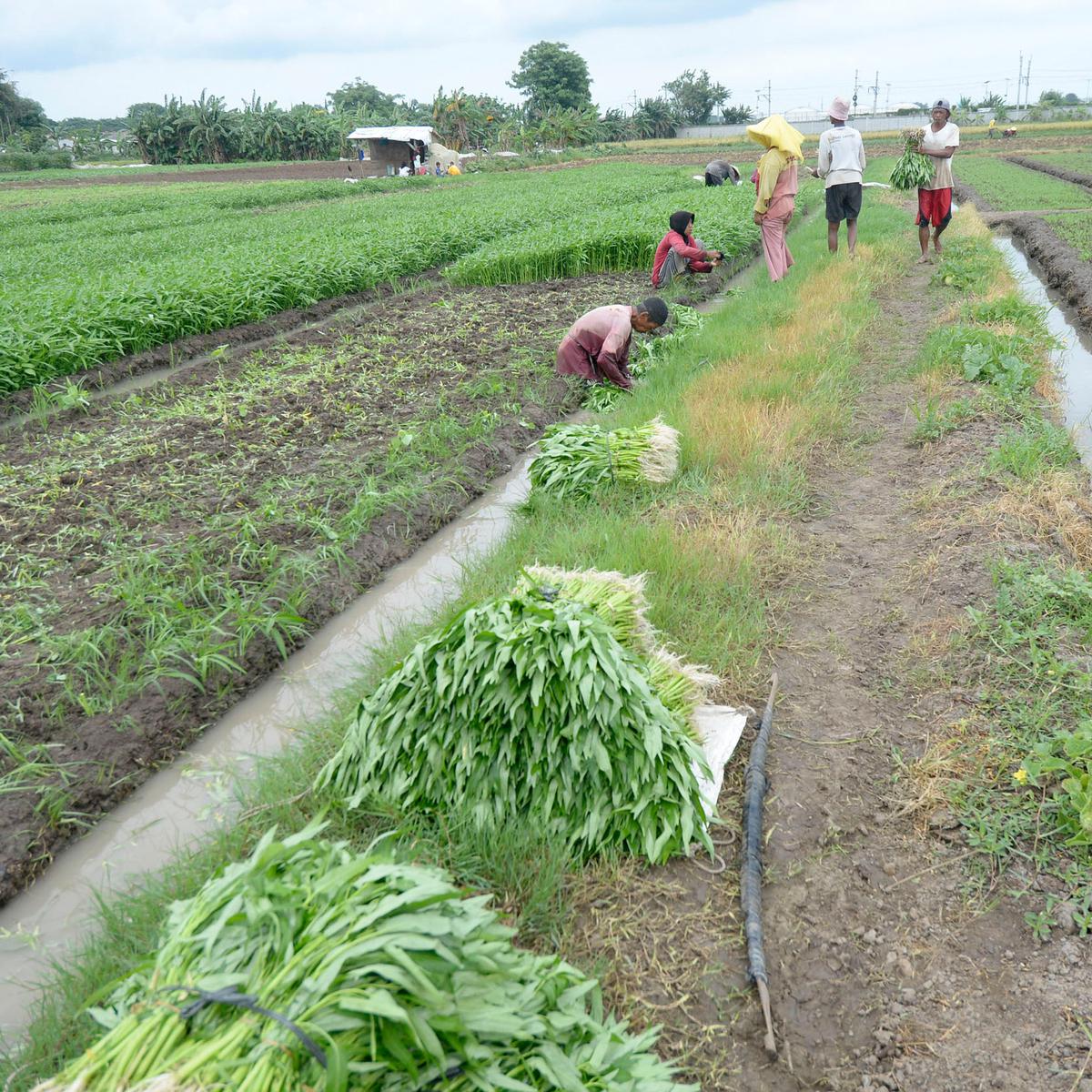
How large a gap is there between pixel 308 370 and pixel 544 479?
3.81 m

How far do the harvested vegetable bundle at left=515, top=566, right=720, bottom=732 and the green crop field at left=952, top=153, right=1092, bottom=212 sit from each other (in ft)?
58.3

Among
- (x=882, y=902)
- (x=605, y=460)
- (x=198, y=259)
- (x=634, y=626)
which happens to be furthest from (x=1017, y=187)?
(x=882, y=902)

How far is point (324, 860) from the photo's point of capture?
181 cm

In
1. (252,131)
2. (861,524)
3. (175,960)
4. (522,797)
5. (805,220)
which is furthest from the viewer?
(252,131)

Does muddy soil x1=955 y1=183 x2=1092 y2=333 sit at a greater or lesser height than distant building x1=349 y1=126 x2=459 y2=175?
lesser

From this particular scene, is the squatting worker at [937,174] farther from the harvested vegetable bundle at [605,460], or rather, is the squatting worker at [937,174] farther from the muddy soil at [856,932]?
the muddy soil at [856,932]

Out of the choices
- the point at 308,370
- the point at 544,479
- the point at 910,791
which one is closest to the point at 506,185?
the point at 308,370

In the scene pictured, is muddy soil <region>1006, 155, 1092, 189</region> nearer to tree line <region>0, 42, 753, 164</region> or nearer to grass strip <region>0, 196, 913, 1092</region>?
grass strip <region>0, 196, 913, 1092</region>

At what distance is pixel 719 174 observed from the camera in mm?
20391

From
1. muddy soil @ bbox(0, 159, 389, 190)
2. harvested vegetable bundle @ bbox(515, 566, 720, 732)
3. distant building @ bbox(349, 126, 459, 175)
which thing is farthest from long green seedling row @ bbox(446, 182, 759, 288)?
distant building @ bbox(349, 126, 459, 175)

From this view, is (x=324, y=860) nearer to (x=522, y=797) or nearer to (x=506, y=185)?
(x=522, y=797)

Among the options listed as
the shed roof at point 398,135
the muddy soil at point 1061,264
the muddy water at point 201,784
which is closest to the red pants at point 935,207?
the muddy soil at point 1061,264

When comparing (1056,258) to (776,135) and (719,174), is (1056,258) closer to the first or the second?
(776,135)

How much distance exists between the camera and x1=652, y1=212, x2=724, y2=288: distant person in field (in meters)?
10.4
